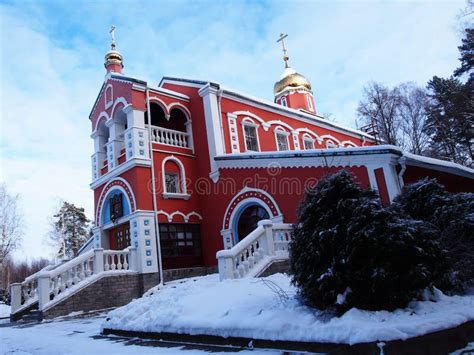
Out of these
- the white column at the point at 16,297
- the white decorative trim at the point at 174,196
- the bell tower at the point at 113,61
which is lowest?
the white column at the point at 16,297

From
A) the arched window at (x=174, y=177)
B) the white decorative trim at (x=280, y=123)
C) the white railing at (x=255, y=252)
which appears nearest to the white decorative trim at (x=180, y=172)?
the arched window at (x=174, y=177)

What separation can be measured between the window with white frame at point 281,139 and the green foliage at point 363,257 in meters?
15.4

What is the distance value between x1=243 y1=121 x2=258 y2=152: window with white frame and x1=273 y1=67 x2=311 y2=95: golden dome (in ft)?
43.5

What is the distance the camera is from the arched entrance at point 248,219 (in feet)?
48.4

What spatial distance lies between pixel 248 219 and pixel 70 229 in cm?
3545

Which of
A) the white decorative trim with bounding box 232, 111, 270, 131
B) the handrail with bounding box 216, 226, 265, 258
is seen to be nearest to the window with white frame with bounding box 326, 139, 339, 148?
the white decorative trim with bounding box 232, 111, 270, 131

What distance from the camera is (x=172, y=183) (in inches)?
664

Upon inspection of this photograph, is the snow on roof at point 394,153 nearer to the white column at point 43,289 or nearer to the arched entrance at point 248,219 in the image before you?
the arched entrance at point 248,219

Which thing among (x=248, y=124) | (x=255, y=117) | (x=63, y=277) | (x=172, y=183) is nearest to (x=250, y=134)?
(x=248, y=124)

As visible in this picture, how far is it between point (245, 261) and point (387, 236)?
6132 millimetres

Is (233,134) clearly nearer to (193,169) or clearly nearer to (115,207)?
(193,169)

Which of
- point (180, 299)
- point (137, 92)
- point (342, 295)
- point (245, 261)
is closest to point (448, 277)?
point (342, 295)

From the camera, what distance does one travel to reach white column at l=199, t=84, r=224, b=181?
16.6 meters

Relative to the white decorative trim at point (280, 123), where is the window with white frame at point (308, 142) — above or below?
below
